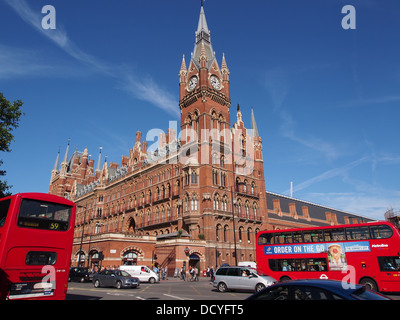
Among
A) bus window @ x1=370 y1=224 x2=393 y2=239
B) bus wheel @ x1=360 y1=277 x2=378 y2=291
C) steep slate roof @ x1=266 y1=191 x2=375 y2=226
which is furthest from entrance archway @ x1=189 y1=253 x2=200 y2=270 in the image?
steep slate roof @ x1=266 y1=191 x2=375 y2=226

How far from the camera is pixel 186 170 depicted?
1704 inches

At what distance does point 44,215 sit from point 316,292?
9562 millimetres

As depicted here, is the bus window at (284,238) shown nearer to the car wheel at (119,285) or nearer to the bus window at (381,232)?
the bus window at (381,232)

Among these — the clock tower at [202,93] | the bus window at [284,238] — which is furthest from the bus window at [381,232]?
the clock tower at [202,93]

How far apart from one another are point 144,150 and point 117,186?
11.0 metres

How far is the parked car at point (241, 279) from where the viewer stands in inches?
664

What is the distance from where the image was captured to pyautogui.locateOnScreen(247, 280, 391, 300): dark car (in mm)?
5031

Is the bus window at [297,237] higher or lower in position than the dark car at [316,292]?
higher

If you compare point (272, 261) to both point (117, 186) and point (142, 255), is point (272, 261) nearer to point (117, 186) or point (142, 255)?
point (142, 255)

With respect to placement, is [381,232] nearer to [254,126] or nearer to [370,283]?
[370,283]

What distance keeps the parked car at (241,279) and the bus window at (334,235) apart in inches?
190

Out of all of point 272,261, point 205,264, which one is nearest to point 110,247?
point 205,264
